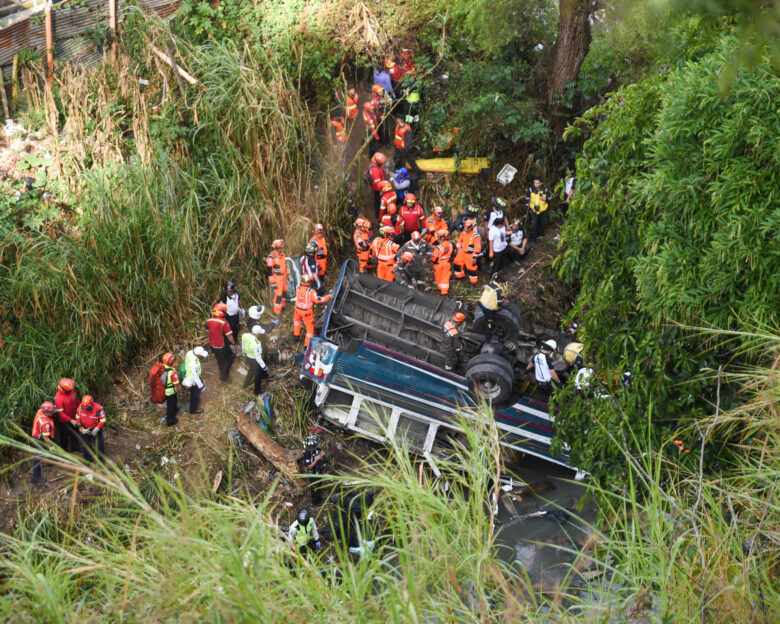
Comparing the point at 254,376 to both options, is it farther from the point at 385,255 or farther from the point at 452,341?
the point at 452,341

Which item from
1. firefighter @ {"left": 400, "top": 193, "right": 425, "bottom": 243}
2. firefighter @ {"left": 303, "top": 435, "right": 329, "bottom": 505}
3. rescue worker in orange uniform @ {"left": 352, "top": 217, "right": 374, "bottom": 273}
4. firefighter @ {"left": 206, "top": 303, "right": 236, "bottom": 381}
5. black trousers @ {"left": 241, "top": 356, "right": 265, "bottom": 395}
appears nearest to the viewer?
firefighter @ {"left": 303, "top": 435, "right": 329, "bottom": 505}

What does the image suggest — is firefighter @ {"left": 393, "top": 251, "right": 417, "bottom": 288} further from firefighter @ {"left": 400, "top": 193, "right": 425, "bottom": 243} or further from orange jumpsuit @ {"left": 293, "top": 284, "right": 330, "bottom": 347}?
orange jumpsuit @ {"left": 293, "top": 284, "right": 330, "bottom": 347}

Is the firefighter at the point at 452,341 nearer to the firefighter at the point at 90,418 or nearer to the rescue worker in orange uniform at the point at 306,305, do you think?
the rescue worker in orange uniform at the point at 306,305

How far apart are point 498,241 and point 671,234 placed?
5385mm

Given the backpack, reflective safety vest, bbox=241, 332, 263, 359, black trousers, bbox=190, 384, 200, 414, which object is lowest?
black trousers, bbox=190, 384, 200, 414

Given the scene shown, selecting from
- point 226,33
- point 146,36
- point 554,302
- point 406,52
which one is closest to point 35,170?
point 146,36

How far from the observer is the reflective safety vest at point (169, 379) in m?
9.37

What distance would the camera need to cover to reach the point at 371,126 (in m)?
13.0

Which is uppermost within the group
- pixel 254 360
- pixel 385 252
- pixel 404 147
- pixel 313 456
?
pixel 404 147

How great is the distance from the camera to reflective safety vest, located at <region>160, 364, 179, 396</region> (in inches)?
369

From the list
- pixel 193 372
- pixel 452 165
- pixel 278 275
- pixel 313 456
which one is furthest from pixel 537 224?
pixel 193 372

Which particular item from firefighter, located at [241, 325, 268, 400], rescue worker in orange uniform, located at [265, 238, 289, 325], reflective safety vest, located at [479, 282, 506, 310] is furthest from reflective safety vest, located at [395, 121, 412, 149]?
firefighter, located at [241, 325, 268, 400]

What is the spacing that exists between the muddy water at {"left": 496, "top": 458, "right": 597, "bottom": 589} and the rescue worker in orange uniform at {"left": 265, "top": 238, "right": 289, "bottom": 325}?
4.34m

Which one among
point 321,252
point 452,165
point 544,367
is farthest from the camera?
point 452,165
